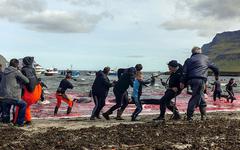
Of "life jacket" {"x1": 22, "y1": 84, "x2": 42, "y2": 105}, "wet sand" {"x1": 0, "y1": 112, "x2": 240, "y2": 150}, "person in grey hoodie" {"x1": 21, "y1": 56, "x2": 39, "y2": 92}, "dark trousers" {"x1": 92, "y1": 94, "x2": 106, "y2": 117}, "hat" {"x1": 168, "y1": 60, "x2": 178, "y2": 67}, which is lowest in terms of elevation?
"wet sand" {"x1": 0, "y1": 112, "x2": 240, "y2": 150}

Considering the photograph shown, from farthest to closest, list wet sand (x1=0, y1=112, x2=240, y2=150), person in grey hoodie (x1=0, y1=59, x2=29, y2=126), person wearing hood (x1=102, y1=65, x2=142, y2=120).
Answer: person wearing hood (x1=102, y1=65, x2=142, y2=120) → person in grey hoodie (x1=0, y1=59, x2=29, y2=126) → wet sand (x1=0, y1=112, x2=240, y2=150)

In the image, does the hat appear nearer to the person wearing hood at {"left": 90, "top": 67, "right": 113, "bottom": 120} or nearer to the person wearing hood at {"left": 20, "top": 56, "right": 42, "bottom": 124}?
the person wearing hood at {"left": 90, "top": 67, "right": 113, "bottom": 120}

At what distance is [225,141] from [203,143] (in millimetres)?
643

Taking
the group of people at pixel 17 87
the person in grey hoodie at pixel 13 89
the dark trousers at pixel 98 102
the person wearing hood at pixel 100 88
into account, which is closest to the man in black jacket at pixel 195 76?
the person wearing hood at pixel 100 88

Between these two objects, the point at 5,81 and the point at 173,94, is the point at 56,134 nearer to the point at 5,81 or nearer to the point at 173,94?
the point at 5,81

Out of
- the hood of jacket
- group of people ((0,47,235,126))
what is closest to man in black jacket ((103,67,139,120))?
group of people ((0,47,235,126))

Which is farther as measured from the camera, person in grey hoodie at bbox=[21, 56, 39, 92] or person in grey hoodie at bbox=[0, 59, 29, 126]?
person in grey hoodie at bbox=[21, 56, 39, 92]

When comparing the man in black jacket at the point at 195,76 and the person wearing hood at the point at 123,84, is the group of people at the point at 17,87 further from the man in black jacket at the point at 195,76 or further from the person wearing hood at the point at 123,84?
the man in black jacket at the point at 195,76

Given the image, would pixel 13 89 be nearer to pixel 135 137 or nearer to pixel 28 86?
pixel 28 86

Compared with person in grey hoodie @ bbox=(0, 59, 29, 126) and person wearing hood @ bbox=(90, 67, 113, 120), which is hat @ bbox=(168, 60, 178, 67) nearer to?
person wearing hood @ bbox=(90, 67, 113, 120)

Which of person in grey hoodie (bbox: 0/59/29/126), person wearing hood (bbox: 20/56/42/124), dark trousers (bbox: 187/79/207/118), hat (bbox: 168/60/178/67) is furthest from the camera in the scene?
hat (bbox: 168/60/178/67)

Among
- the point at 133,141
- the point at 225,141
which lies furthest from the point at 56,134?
the point at 225,141

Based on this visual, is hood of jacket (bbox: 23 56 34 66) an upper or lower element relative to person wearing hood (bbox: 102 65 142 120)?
upper

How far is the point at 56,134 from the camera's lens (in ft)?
35.4
